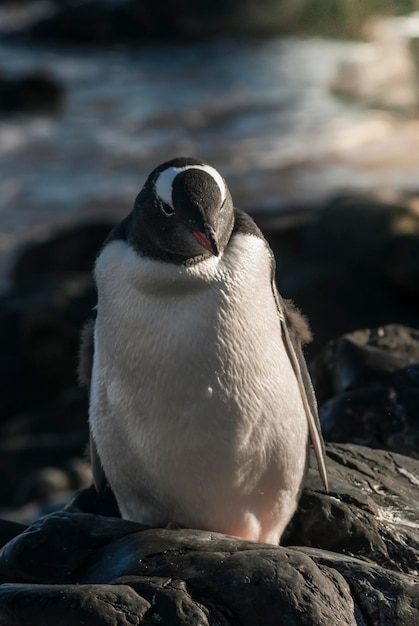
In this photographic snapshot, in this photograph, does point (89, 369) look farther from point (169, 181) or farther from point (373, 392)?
point (373, 392)

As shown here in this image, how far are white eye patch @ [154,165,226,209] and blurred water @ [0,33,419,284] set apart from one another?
486 inches

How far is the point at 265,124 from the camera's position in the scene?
23.8 m

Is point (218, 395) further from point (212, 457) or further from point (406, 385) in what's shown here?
point (406, 385)

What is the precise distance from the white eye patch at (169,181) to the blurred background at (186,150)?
17.2ft

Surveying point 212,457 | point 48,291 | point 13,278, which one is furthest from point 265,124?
point 212,457

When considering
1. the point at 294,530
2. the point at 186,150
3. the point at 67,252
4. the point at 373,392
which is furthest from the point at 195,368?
the point at 186,150

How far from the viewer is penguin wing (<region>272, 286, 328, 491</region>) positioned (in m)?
4.37


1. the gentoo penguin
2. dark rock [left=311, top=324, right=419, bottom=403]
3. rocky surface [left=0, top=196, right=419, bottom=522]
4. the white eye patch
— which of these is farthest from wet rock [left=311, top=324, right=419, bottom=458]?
the white eye patch

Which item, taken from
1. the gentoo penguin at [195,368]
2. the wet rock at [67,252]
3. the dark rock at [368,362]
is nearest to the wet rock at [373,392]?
the dark rock at [368,362]

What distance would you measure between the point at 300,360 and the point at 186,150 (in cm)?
1735

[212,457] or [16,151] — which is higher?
[212,457]

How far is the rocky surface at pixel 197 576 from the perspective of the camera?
11.0 ft

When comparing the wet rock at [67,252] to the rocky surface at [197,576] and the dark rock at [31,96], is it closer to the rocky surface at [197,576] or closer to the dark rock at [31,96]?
the rocky surface at [197,576]

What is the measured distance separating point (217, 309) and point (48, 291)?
27.6 feet
